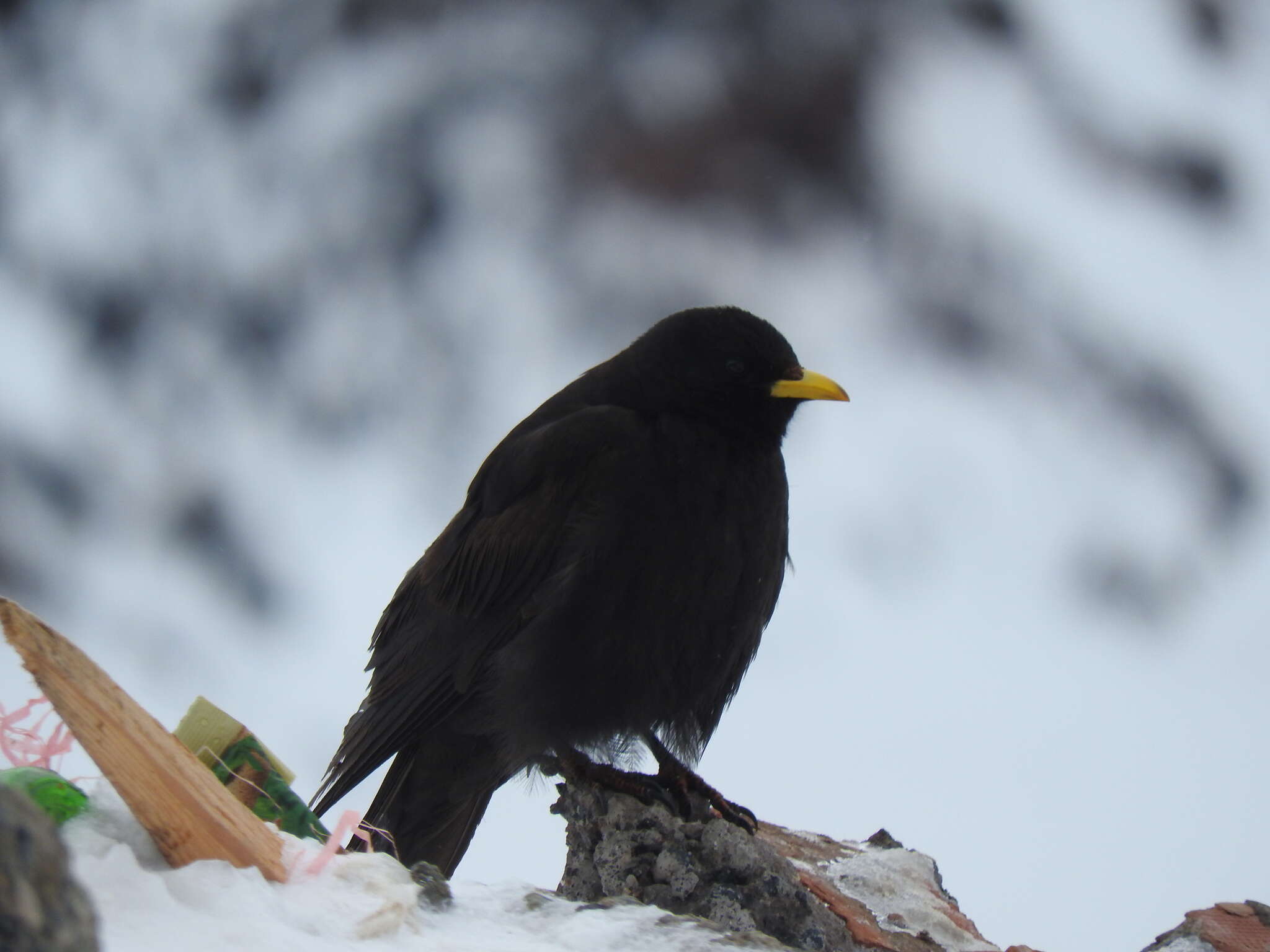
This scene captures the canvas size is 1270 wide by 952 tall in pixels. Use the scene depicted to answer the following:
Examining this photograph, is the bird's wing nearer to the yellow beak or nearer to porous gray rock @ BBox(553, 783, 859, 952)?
the yellow beak

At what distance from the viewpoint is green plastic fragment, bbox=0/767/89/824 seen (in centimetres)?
117

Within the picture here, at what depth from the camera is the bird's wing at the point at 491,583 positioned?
3143 mm

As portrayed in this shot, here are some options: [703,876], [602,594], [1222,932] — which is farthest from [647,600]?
[1222,932]

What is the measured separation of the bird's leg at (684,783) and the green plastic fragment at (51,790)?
72.5 inches

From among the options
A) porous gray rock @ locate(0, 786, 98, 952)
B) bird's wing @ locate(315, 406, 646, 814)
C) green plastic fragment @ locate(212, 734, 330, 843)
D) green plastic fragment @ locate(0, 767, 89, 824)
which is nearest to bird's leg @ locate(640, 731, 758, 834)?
bird's wing @ locate(315, 406, 646, 814)

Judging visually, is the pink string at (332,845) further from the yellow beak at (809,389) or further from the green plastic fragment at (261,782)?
the yellow beak at (809,389)

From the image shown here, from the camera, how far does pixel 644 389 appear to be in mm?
3330

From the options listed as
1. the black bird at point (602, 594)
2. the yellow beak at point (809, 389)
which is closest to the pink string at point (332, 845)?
the black bird at point (602, 594)

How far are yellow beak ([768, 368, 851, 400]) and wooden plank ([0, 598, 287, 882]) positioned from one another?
2224 millimetres

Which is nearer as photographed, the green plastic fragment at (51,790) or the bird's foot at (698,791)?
the green plastic fragment at (51,790)

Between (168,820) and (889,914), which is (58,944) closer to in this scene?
(168,820)

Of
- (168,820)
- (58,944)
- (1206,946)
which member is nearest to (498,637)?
(1206,946)

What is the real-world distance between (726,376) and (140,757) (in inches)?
89.8

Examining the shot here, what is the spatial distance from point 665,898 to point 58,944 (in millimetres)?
1653
